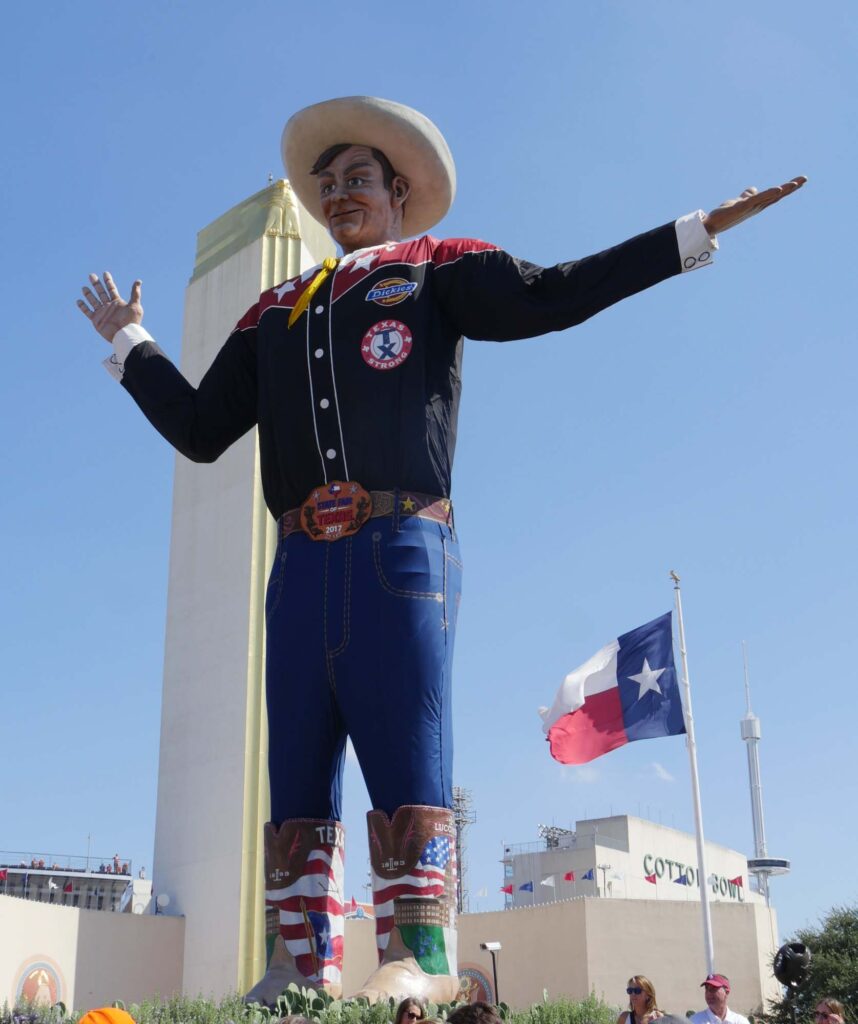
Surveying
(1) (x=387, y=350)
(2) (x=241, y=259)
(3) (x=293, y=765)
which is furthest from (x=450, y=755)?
(2) (x=241, y=259)

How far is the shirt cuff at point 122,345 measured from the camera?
684 cm

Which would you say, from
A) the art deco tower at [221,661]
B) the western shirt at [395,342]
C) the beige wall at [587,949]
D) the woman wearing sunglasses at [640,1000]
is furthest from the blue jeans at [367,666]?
the beige wall at [587,949]

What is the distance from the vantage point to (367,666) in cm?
569

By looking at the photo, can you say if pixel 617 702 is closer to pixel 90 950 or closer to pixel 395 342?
pixel 90 950

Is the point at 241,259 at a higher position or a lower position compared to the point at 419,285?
higher

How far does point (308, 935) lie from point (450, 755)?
0.96 meters

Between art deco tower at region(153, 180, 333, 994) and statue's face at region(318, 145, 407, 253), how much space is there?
1522 cm

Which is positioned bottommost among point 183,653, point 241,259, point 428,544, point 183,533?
point 428,544

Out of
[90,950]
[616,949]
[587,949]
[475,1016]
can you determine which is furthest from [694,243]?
[616,949]

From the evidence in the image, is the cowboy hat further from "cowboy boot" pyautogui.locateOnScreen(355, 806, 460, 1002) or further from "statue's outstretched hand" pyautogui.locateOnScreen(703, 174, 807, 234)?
"cowboy boot" pyautogui.locateOnScreen(355, 806, 460, 1002)

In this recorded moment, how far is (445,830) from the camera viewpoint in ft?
18.3

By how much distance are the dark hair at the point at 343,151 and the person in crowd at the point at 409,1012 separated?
13.3 feet

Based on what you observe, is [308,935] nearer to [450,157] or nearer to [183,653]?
[450,157]

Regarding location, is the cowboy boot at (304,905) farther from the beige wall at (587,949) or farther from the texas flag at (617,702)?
the beige wall at (587,949)
